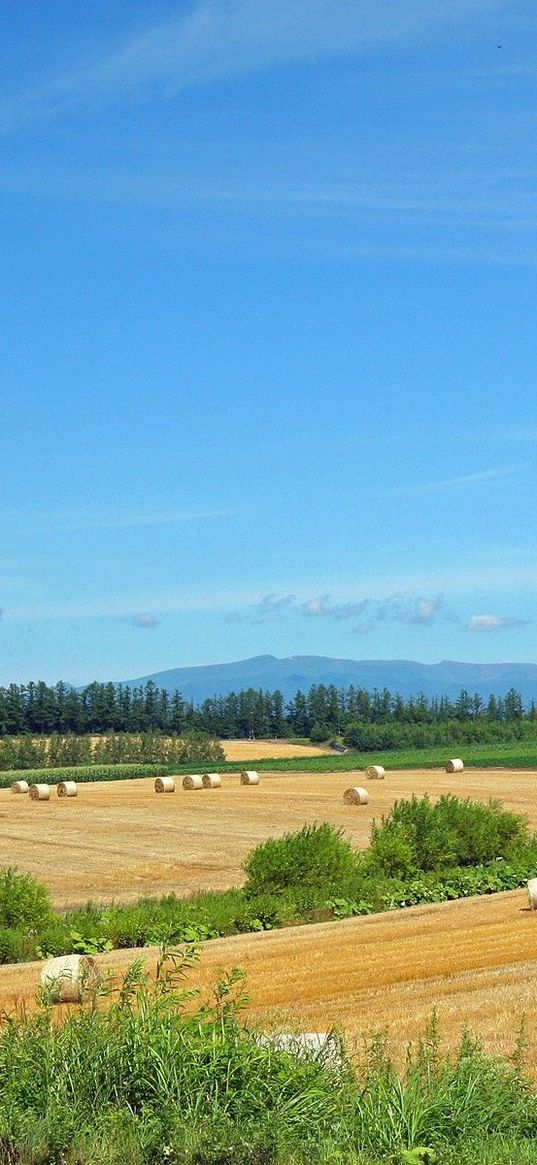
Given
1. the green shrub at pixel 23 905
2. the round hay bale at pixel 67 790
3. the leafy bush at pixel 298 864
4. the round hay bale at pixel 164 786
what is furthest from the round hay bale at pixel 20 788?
the green shrub at pixel 23 905

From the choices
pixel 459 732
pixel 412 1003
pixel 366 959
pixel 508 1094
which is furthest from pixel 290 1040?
pixel 459 732

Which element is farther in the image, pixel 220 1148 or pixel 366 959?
pixel 366 959

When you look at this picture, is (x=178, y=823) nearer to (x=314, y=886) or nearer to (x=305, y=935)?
(x=314, y=886)

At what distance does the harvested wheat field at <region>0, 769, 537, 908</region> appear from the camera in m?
32.2

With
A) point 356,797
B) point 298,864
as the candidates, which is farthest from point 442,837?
point 356,797

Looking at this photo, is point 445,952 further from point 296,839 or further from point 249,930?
point 296,839

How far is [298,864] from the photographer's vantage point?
87.0 ft

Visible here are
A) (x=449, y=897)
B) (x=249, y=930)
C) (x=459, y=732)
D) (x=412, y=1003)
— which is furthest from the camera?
(x=459, y=732)

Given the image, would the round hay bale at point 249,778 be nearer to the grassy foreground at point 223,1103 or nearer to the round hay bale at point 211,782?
the round hay bale at point 211,782

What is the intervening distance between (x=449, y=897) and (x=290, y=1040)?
55.1ft

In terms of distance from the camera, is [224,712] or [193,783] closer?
[193,783]

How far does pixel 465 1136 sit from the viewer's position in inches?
356

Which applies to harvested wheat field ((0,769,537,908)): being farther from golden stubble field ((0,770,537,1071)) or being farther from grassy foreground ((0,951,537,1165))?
grassy foreground ((0,951,537,1165))

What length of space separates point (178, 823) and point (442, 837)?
16.4 meters
